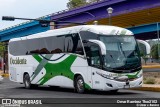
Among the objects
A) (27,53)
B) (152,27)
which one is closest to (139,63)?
(27,53)

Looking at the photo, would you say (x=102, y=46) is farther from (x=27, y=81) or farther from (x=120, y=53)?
(x=27, y=81)

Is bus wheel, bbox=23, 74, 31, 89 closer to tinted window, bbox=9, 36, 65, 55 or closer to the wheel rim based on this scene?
tinted window, bbox=9, 36, 65, 55

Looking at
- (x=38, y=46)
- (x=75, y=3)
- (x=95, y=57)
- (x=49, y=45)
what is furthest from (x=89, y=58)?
(x=75, y=3)

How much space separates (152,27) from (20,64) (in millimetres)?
37178

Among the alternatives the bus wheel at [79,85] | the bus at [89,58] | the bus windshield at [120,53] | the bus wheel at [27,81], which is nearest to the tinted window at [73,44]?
the bus at [89,58]

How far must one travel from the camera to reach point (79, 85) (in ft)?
66.9

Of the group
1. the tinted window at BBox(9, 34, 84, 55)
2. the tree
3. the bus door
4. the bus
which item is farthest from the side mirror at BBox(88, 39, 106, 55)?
the tree

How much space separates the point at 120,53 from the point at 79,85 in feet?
9.68

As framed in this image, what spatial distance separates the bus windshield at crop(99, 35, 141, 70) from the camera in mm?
18562

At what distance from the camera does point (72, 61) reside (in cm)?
2083

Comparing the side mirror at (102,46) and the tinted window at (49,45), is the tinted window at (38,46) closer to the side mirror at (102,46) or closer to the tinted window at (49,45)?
the tinted window at (49,45)

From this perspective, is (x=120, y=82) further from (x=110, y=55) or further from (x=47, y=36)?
(x=47, y=36)

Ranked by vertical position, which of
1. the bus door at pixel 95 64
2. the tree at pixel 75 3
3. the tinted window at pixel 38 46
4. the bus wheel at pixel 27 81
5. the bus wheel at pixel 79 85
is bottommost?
the bus wheel at pixel 27 81

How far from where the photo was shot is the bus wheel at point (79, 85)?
20109 millimetres
